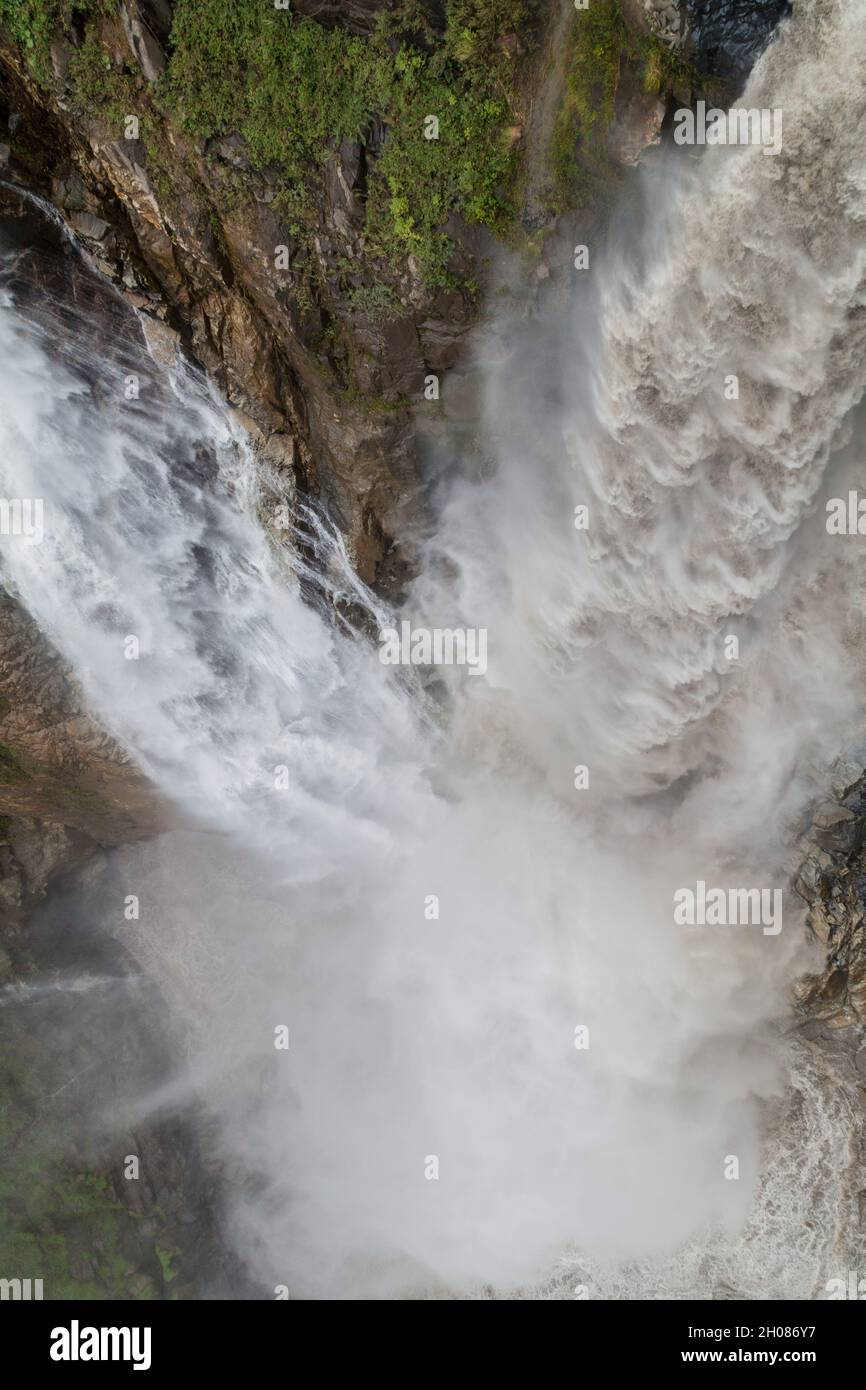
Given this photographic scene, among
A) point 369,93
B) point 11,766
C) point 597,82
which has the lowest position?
point 11,766

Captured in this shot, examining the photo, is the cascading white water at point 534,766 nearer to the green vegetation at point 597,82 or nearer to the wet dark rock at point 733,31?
the wet dark rock at point 733,31

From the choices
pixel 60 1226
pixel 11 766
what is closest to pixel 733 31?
pixel 11 766

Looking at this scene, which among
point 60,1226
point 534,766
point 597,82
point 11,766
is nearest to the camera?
point 597,82

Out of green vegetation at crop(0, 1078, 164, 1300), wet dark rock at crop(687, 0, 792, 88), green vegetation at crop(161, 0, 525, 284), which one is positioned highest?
green vegetation at crop(161, 0, 525, 284)

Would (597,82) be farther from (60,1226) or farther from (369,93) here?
(60,1226)

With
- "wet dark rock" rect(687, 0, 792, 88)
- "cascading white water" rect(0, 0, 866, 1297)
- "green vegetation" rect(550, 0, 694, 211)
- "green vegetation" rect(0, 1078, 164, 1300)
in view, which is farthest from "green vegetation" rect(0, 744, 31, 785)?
"wet dark rock" rect(687, 0, 792, 88)

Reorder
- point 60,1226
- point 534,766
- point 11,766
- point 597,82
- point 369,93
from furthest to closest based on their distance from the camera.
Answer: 1. point 534,766
2. point 60,1226
3. point 11,766
4. point 369,93
5. point 597,82

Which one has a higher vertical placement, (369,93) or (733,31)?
(369,93)

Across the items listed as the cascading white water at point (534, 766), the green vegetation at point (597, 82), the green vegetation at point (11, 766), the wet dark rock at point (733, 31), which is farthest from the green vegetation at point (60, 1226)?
the wet dark rock at point (733, 31)

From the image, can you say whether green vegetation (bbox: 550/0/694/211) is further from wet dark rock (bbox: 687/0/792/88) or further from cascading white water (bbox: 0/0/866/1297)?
cascading white water (bbox: 0/0/866/1297)
